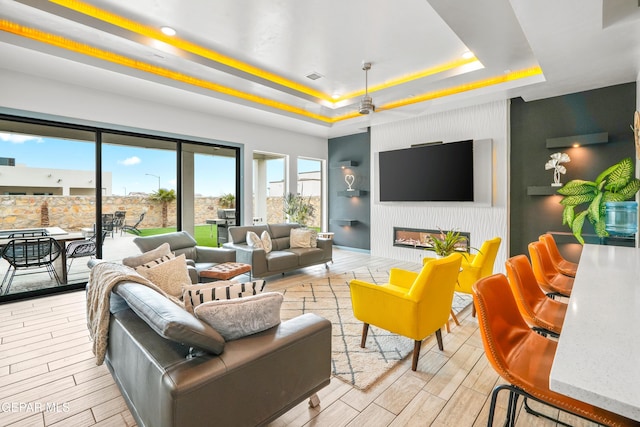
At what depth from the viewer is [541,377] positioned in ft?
4.20

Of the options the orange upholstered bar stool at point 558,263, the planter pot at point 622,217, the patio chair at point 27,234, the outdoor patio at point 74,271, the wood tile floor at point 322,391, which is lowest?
the wood tile floor at point 322,391

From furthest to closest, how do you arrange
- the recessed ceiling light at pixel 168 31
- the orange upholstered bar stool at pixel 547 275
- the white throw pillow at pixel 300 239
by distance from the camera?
the white throw pillow at pixel 300 239
the recessed ceiling light at pixel 168 31
the orange upholstered bar stool at pixel 547 275

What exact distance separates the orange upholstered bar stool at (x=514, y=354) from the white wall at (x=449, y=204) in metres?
4.04

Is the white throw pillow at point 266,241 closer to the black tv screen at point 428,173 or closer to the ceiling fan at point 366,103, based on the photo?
the ceiling fan at point 366,103

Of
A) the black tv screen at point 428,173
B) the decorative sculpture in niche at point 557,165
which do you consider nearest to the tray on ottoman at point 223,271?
the black tv screen at point 428,173

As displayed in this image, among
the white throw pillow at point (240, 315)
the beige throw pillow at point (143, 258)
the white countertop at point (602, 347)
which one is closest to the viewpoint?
the white countertop at point (602, 347)

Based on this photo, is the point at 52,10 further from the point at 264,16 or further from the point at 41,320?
the point at 41,320

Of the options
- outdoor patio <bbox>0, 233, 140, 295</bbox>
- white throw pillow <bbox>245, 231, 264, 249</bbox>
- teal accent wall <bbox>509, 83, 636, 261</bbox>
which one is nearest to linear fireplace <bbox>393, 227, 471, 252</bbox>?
teal accent wall <bbox>509, 83, 636, 261</bbox>

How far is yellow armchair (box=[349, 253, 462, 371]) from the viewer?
2.29 metres

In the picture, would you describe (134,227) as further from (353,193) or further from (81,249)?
(353,193)

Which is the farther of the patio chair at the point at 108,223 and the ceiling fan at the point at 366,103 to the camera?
the patio chair at the point at 108,223

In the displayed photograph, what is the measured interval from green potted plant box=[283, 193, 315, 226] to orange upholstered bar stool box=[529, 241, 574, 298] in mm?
4956

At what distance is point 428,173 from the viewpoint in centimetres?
581

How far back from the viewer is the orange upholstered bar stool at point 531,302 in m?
1.79
